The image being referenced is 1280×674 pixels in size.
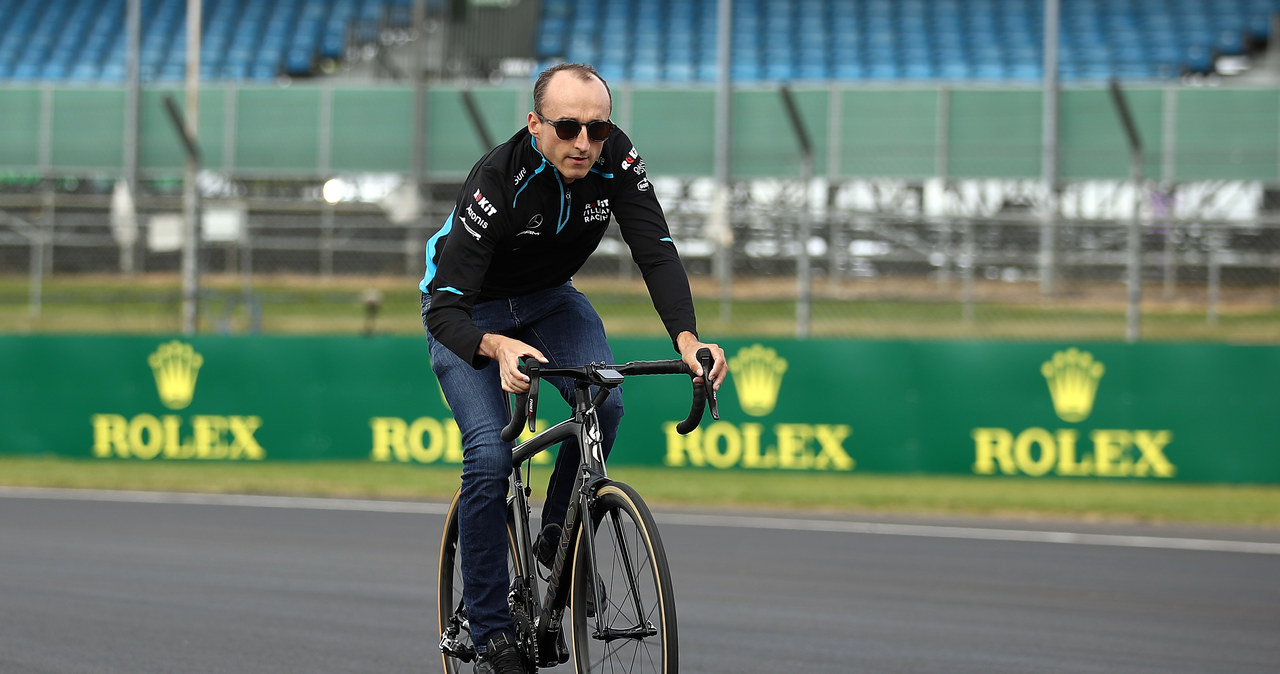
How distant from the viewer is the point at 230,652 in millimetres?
5695

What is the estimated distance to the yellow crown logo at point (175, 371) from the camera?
13.6 meters

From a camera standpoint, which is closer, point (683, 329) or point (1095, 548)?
point (683, 329)

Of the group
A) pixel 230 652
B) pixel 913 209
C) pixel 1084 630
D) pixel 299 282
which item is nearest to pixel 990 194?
pixel 913 209

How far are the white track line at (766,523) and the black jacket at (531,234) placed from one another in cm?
573

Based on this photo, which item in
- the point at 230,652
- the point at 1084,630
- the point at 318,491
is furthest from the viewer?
the point at 318,491

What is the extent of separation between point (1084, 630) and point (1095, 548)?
2.80 metres

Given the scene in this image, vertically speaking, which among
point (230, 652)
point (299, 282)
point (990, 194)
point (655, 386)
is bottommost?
point (230, 652)

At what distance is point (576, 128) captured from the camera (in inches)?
157

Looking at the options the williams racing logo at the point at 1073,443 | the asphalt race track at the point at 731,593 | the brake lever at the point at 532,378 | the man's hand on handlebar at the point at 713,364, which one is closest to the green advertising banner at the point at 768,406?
the williams racing logo at the point at 1073,443

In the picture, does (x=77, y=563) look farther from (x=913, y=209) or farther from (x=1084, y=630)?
(x=913, y=209)

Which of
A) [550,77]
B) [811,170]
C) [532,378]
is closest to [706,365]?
[532,378]

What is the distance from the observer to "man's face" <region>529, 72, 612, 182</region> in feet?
13.1

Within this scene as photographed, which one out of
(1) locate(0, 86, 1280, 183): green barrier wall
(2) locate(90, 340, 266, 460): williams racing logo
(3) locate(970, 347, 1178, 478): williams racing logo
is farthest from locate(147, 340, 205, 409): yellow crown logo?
(3) locate(970, 347, 1178, 478): williams racing logo

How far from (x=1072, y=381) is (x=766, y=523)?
3.47 m
